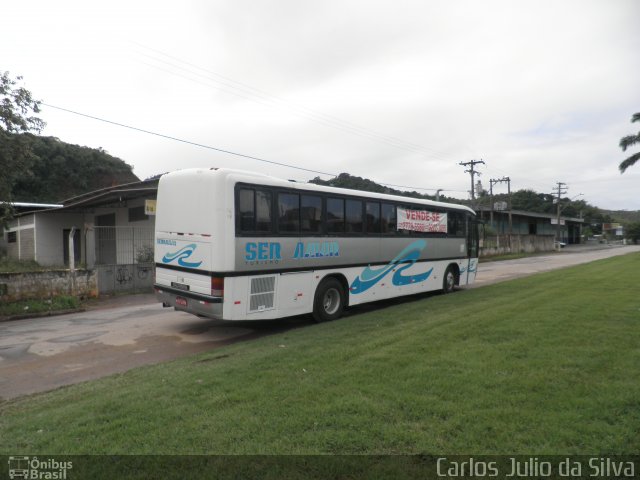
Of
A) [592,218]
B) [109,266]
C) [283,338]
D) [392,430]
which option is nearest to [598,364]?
[392,430]

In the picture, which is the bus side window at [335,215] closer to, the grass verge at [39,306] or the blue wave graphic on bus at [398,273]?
the blue wave graphic on bus at [398,273]

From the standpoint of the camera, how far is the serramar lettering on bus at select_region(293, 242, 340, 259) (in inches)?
363

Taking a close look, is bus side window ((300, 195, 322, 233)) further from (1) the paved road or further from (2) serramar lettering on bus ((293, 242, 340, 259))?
(1) the paved road

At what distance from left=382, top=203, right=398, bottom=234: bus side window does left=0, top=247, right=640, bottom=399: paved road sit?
2.30m

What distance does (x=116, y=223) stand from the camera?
26.0 metres

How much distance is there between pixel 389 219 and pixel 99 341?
24.3 ft

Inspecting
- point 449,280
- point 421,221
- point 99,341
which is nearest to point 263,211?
point 99,341

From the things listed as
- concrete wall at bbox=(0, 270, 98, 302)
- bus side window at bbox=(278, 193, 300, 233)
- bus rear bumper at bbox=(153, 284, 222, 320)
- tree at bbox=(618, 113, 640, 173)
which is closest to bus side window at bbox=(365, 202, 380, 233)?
bus side window at bbox=(278, 193, 300, 233)

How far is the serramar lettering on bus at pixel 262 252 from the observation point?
822cm

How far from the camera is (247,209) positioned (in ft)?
27.0

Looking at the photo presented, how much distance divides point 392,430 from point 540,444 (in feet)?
3.68

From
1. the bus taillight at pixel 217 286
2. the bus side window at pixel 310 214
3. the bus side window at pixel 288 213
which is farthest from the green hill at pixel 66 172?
the bus taillight at pixel 217 286

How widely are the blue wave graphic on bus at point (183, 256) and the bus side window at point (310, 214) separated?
229 centimetres

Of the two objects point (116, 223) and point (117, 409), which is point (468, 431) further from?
point (116, 223)
